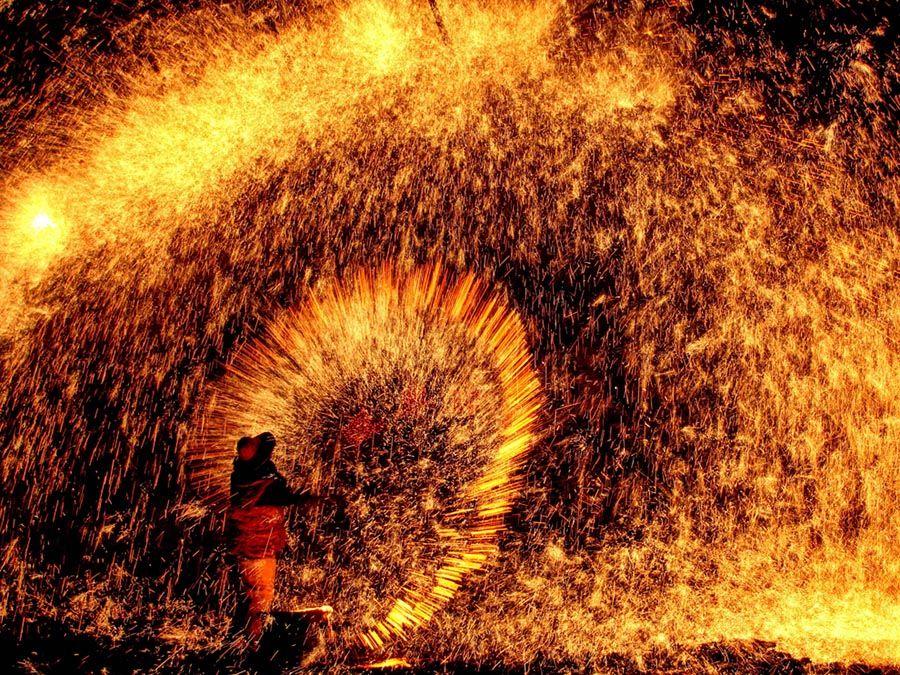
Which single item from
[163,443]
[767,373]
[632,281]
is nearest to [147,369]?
[163,443]

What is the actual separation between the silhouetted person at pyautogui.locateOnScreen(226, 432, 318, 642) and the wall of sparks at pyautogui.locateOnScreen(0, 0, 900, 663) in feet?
3.04

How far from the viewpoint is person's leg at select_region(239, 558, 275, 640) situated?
245 centimetres

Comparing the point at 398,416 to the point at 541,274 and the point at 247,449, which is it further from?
the point at 247,449

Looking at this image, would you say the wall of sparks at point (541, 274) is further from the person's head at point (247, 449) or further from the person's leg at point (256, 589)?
the person's head at point (247, 449)

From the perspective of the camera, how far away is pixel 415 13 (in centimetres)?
396

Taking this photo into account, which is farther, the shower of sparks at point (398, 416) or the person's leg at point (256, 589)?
the shower of sparks at point (398, 416)

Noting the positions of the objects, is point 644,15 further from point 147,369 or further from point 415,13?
point 147,369

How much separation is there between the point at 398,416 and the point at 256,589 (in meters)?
1.94

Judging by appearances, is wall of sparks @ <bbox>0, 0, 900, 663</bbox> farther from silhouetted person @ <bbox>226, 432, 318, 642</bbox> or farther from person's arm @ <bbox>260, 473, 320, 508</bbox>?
person's arm @ <bbox>260, 473, 320, 508</bbox>

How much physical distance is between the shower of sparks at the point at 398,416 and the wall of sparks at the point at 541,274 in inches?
7.6

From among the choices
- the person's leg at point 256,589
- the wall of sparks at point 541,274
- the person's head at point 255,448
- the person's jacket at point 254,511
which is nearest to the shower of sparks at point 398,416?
the wall of sparks at point 541,274

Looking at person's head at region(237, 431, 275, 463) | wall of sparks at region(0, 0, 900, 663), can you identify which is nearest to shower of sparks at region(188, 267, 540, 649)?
wall of sparks at region(0, 0, 900, 663)

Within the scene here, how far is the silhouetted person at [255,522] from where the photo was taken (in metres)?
2.44

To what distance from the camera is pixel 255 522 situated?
245cm
